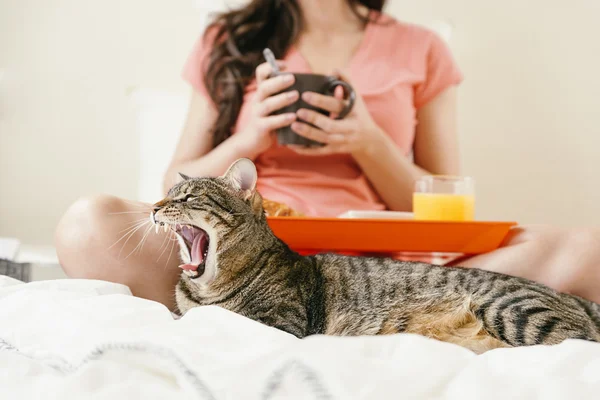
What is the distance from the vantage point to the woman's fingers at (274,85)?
113 centimetres

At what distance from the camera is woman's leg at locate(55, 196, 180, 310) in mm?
917

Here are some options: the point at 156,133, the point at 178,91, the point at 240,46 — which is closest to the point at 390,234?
the point at 240,46

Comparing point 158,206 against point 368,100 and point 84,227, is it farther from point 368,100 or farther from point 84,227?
point 368,100

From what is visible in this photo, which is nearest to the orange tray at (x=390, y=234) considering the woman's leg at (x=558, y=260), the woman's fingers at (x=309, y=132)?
the woman's leg at (x=558, y=260)

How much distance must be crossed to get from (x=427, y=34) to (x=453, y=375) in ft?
4.70

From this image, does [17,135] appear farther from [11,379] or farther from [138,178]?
[11,379]

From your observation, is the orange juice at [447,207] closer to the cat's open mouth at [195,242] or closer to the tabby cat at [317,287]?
the tabby cat at [317,287]

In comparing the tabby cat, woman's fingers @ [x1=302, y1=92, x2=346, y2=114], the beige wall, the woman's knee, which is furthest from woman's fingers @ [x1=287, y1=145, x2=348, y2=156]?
the beige wall

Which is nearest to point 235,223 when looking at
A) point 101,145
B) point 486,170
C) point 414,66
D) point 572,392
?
point 572,392

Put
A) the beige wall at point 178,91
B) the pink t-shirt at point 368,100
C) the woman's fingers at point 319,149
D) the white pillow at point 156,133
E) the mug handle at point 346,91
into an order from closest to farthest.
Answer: the mug handle at point 346,91
the woman's fingers at point 319,149
the pink t-shirt at point 368,100
the white pillow at point 156,133
the beige wall at point 178,91

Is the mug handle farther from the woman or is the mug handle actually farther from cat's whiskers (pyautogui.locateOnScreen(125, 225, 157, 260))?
cat's whiskers (pyautogui.locateOnScreen(125, 225, 157, 260))

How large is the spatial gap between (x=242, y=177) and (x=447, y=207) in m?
0.45

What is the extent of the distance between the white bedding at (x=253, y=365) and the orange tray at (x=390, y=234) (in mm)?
393

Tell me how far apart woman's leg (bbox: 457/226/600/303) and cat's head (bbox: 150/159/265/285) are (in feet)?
1.47
